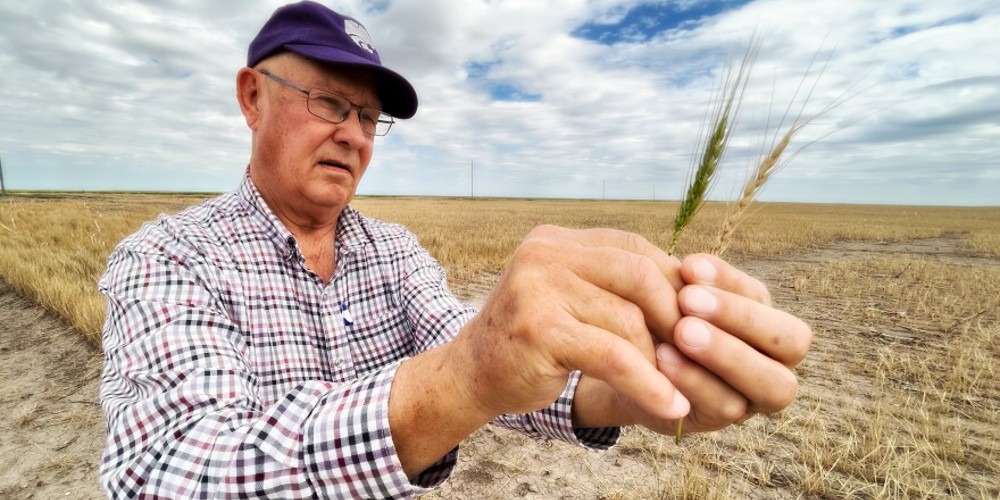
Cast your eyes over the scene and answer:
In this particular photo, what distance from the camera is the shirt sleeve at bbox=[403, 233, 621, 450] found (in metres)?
1.50

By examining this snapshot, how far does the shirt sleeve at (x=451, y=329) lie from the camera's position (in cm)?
150

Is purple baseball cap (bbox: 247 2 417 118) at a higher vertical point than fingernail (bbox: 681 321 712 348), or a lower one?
higher

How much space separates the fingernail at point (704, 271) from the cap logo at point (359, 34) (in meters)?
1.73

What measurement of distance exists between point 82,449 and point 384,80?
10.3 feet

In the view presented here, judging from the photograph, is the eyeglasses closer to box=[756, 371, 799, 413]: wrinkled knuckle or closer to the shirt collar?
the shirt collar

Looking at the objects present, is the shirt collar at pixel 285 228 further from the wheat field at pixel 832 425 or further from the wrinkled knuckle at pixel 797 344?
the wrinkled knuckle at pixel 797 344

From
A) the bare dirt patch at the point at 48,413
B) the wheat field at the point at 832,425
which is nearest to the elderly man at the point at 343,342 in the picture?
the wheat field at the point at 832,425

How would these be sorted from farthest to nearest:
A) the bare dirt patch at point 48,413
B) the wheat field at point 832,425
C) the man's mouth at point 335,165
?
the bare dirt patch at point 48,413, the wheat field at point 832,425, the man's mouth at point 335,165

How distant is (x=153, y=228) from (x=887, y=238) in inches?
1095

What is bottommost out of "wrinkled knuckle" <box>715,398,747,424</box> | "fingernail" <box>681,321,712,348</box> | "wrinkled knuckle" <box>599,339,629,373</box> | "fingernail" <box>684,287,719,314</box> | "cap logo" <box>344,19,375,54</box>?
"wrinkled knuckle" <box>715,398,747,424</box>

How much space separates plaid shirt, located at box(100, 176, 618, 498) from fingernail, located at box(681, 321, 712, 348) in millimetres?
592

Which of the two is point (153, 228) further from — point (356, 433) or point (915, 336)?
point (915, 336)

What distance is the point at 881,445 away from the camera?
9.19ft

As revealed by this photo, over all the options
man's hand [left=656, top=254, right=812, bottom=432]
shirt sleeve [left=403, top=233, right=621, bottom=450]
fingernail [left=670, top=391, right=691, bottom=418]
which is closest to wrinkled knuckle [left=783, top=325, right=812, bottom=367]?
man's hand [left=656, top=254, right=812, bottom=432]
